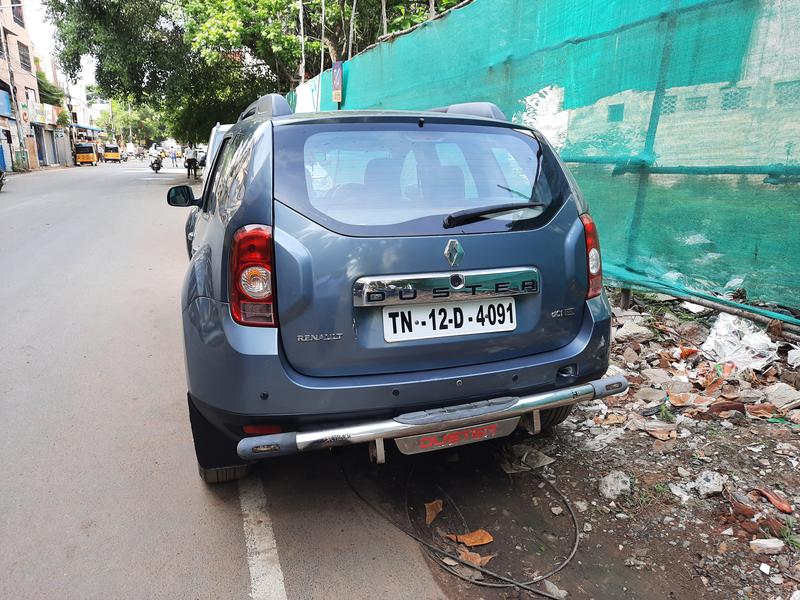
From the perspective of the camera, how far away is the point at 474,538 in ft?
8.32

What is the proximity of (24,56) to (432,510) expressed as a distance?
53.2 meters

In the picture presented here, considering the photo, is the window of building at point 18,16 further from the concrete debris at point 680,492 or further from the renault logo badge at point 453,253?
the concrete debris at point 680,492

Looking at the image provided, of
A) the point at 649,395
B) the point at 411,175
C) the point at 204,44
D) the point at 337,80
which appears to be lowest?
the point at 649,395

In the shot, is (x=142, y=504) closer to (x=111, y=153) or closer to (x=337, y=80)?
(x=337, y=80)

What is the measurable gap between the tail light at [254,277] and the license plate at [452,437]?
705 mm

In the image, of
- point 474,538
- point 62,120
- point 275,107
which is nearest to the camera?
point 474,538

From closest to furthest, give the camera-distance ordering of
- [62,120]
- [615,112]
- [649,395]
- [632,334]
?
[649,395], [632,334], [615,112], [62,120]

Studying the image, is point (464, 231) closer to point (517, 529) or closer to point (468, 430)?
point (468, 430)

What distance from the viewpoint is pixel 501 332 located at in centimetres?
244

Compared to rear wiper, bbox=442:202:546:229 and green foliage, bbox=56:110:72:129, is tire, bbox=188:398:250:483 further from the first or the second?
green foliage, bbox=56:110:72:129

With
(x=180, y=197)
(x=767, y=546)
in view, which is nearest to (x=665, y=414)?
(x=767, y=546)

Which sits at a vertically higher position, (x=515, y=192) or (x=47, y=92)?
(x=47, y=92)

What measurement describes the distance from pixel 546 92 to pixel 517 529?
4.15 m

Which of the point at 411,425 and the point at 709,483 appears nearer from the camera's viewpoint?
the point at 411,425
